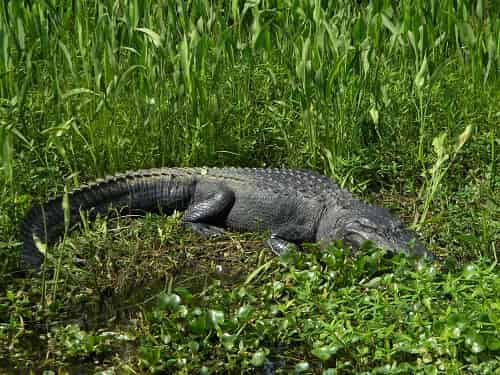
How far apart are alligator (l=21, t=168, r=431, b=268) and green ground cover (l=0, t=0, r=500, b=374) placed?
0.58ft

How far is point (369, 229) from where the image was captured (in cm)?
533

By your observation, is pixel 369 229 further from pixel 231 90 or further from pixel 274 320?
pixel 231 90

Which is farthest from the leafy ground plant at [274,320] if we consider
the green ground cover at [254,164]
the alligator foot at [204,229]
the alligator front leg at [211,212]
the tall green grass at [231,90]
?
the tall green grass at [231,90]

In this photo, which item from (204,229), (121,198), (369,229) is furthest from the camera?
(121,198)

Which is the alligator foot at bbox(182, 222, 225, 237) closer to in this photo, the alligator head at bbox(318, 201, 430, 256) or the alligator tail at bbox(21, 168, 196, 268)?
the alligator tail at bbox(21, 168, 196, 268)

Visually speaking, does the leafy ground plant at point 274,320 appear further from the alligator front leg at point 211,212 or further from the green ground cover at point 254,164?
the alligator front leg at point 211,212

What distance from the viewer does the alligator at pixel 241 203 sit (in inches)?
216

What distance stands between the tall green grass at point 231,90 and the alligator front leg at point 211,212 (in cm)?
38

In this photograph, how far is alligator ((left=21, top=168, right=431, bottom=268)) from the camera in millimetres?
5496

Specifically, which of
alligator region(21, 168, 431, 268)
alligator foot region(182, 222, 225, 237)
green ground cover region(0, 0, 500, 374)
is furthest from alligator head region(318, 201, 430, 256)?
alligator foot region(182, 222, 225, 237)

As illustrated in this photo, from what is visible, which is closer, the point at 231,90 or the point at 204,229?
the point at 204,229

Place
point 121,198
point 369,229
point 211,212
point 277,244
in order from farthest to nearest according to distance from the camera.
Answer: point 211,212 → point 121,198 → point 277,244 → point 369,229

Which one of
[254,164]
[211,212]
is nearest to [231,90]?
[254,164]

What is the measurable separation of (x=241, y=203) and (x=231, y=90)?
975mm
